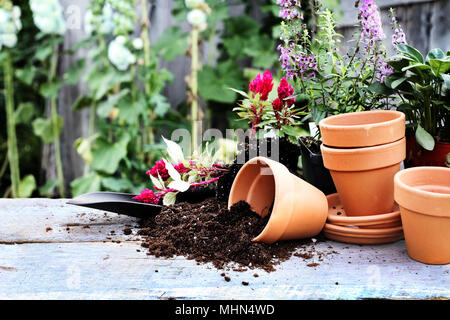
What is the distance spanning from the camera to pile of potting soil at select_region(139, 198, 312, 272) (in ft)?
3.15

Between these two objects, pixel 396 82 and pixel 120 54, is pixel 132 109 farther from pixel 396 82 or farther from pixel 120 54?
pixel 396 82

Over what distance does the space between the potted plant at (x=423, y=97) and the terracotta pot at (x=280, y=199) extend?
27cm

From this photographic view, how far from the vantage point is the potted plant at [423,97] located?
1011 millimetres

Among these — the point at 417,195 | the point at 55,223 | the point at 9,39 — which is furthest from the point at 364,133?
Answer: the point at 9,39

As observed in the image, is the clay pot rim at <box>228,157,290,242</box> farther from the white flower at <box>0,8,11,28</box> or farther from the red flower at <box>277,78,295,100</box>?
the white flower at <box>0,8,11,28</box>

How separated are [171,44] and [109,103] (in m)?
0.43

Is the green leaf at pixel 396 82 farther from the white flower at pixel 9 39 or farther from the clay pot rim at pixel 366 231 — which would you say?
the white flower at pixel 9 39

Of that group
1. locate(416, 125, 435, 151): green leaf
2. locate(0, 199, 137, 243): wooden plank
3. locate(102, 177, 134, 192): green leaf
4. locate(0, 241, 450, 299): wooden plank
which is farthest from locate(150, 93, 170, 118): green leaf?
locate(416, 125, 435, 151): green leaf

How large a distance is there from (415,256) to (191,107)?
1.74 m

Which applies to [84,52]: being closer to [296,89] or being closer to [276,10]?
[276,10]

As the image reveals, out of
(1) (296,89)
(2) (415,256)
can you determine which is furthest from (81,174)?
(2) (415,256)

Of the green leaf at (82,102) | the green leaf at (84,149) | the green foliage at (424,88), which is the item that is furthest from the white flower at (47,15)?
the green foliage at (424,88)

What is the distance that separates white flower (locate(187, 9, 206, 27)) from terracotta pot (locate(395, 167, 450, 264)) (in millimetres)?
1620

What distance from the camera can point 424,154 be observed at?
1.11 metres
